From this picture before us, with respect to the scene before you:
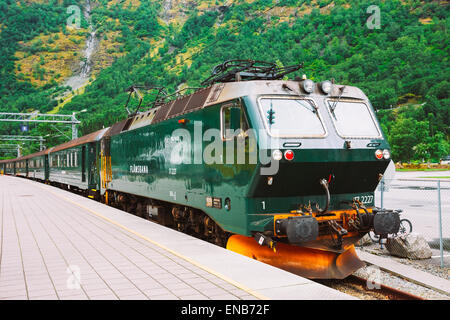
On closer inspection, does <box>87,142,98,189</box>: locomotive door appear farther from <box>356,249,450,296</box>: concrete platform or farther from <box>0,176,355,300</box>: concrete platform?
<box>356,249,450,296</box>: concrete platform

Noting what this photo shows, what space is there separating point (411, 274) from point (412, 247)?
4.81ft

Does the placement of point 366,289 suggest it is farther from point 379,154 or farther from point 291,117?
point 291,117

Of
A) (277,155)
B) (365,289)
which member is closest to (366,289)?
A: (365,289)

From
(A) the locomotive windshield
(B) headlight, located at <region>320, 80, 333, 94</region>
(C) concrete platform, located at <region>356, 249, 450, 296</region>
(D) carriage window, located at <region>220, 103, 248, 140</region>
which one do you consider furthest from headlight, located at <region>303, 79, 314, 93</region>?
(C) concrete platform, located at <region>356, 249, 450, 296</region>

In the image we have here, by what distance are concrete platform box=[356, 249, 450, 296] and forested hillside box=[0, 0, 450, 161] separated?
58.3 metres

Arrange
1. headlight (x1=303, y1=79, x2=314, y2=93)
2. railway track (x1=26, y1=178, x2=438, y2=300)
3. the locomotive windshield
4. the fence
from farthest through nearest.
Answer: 1. the fence
2. headlight (x1=303, y1=79, x2=314, y2=93)
3. the locomotive windshield
4. railway track (x1=26, y1=178, x2=438, y2=300)

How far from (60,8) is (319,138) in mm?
159409

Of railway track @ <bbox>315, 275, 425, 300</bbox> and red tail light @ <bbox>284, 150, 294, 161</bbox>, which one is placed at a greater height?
red tail light @ <bbox>284, 150, 294, 161</bbox>

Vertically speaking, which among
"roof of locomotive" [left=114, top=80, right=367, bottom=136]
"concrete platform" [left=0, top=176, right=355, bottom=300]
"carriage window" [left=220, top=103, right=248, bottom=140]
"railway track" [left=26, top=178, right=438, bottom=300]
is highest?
"roof of locomotive" [left=114, top=80, right=367, bottom=136]

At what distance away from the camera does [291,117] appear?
22.0 feet

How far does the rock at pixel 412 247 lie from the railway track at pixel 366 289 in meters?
2.02

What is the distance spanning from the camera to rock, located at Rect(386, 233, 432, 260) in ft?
27.4

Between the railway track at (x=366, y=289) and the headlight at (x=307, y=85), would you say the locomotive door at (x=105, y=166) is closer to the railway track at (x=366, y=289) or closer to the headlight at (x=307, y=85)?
the headlight at (x=307, y=85)
